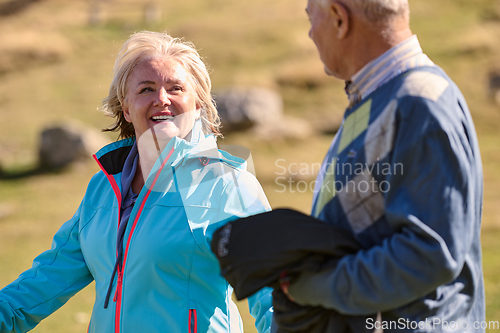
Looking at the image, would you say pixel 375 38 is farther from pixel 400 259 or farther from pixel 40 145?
pixel 40 145

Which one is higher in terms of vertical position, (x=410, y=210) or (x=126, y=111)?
(x=126, y=111)

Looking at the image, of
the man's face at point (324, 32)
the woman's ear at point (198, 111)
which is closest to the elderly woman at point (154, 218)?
the woman's ear at point (198, 111)

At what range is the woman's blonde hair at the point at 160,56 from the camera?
2.62m

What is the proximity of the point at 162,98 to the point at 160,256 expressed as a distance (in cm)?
77

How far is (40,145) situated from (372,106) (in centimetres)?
1238

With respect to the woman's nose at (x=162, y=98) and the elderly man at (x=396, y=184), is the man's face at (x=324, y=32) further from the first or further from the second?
the woman's nose at (x=162, y=98)

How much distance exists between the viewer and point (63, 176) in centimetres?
1209

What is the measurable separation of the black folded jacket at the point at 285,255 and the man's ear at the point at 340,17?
1.69 ft

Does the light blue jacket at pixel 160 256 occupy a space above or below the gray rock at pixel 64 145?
below

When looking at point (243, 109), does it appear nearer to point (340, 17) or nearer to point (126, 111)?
point (126, 111)

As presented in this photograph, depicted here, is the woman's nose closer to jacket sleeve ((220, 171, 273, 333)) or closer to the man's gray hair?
jacket sleeve ((220, 171, 273, 333))

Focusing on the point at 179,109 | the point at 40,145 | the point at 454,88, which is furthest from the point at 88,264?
the point at 40,145

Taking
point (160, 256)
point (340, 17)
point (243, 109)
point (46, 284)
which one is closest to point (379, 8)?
point (340, 17)

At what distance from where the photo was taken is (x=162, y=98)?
252 cm
